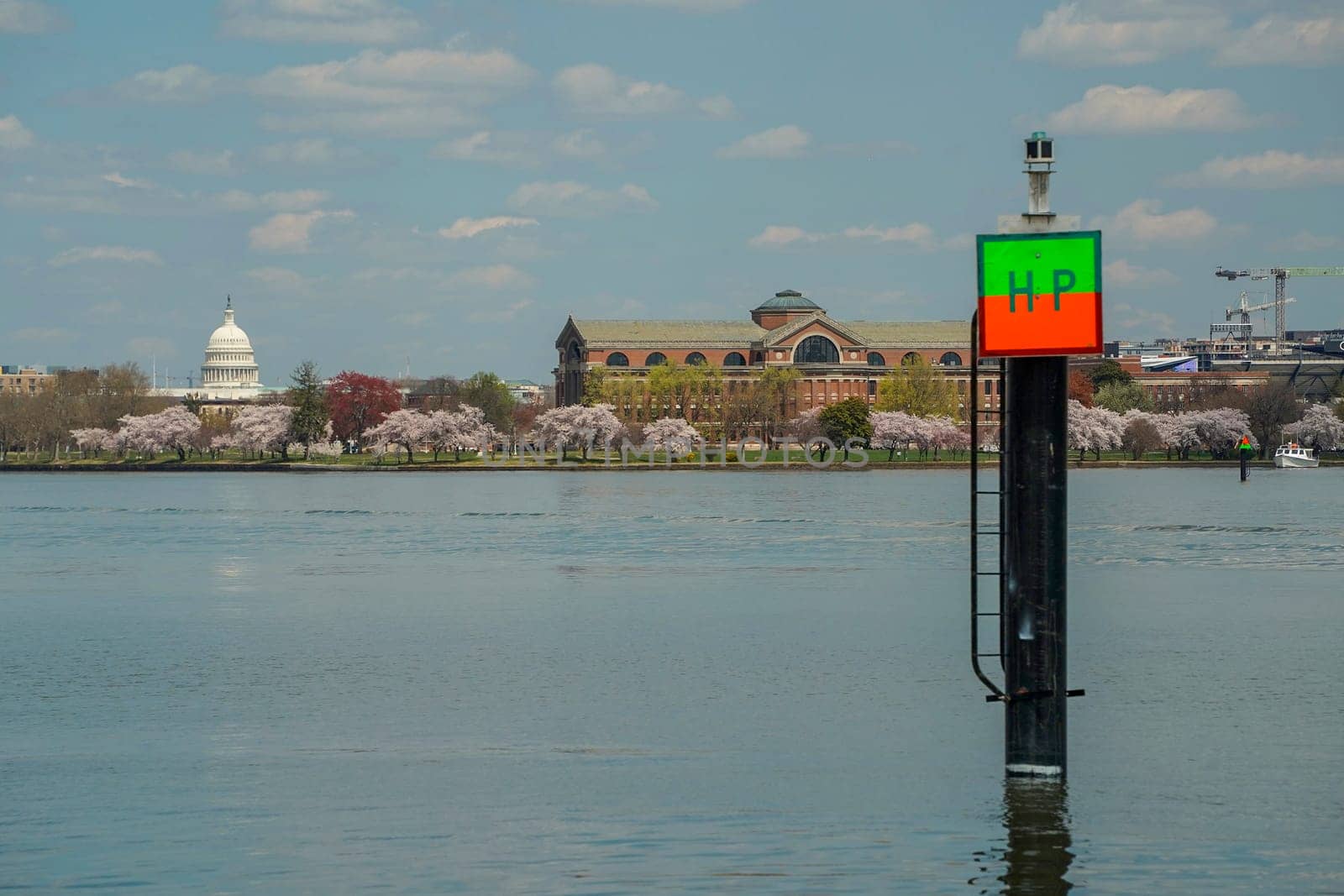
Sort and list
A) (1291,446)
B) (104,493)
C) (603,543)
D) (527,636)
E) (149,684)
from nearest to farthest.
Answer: (149,684)
(527,636)
(603,543)
(104,493)
(1291,446)

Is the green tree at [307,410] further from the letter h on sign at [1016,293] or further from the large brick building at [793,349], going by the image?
the letter h on sign at [1016,293]

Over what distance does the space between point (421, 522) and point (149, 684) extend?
44544 millimetres

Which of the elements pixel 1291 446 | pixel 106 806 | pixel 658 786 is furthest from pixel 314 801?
pixel 1291 446

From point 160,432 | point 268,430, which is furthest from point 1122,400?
point 160,432

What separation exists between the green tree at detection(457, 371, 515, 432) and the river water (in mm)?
122378

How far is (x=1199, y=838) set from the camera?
1642cm

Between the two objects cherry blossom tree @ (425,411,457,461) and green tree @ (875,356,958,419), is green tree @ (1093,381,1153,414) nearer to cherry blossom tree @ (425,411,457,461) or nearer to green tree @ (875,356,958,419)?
green tree @ (875,356,958,419)

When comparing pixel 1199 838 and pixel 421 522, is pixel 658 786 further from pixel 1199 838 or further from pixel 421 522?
pixel 421 522

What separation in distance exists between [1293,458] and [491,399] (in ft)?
246

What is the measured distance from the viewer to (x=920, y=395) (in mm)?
163750

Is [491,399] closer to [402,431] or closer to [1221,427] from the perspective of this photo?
[402,431]

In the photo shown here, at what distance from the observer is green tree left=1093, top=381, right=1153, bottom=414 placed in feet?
544

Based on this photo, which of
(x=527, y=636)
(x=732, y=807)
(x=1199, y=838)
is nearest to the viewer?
(x=1199, y=838)

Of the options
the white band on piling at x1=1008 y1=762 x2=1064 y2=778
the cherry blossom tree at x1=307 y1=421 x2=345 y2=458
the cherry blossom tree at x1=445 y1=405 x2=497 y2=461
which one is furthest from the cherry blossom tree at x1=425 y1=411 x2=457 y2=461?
the white band on piling at x1=1008 y1=762 x2=1064 y2=778
